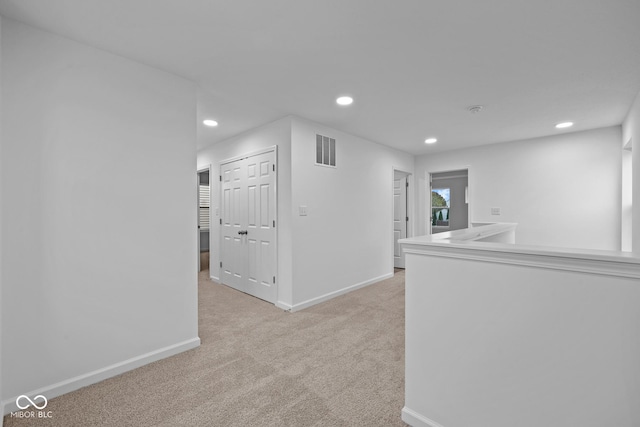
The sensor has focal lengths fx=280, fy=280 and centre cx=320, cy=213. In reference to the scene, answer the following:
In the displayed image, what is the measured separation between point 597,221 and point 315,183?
4087mm

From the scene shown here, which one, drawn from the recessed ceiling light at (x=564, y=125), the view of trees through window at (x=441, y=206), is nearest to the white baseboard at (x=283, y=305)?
the recessed ceiling light at (x=564, y=125)

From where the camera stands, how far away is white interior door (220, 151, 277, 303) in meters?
3.68

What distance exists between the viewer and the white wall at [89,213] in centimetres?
172

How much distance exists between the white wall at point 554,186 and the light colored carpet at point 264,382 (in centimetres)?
315

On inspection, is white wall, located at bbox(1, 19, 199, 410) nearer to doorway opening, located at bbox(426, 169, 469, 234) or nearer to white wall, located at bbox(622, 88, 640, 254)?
white wall, located at bbox(622, 88, 640, 254)

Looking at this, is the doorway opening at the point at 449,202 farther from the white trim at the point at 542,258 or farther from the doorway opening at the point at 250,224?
the white trim at the point at 542,258

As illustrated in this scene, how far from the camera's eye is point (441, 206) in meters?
6.83

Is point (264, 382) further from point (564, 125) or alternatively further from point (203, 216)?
point (203, 216)

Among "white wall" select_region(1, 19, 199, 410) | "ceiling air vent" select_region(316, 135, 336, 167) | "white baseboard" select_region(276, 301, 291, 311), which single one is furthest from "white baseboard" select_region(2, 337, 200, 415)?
"ceiling air vent" select_region(316, 135, 336, 167)

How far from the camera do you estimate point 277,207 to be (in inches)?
141

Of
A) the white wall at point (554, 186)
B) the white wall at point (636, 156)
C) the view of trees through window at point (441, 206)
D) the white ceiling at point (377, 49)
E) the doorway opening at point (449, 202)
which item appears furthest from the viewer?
the view of trees through window at point (441, 206)

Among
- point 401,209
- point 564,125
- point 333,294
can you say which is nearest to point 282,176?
point 333,294

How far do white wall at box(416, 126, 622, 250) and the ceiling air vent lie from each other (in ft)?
9.04

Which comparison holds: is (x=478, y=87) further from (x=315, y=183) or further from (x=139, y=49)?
(x=139, y=49)
